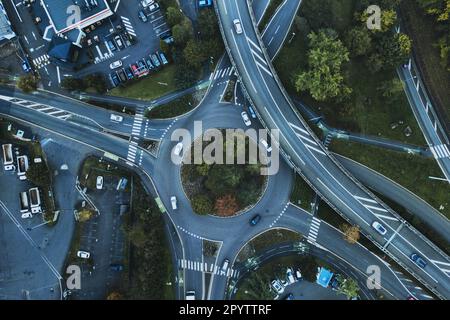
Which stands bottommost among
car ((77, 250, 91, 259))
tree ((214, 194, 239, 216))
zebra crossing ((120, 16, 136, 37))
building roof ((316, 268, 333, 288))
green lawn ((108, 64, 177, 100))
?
building roof ((316, 268, 333, 288))

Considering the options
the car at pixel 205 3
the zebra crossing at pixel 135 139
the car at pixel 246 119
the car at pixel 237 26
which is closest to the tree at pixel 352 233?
the car at pixel 246 119

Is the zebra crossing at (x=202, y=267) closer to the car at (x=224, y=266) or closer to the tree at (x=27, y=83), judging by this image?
the car at (x=224, y=266)

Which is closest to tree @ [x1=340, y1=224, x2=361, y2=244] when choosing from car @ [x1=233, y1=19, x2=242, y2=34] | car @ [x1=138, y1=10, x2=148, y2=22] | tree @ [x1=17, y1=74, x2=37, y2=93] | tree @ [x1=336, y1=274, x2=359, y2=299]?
tree @ [x1=336, y1=274, x2=359, y2=299]

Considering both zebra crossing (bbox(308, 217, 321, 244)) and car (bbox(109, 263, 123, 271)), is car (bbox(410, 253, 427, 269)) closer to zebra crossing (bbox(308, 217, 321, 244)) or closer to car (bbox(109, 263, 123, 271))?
zebra crossing (bbox(308, 217, 321, 244))

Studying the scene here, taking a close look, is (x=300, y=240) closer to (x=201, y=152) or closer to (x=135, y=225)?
(x=201, y=152)

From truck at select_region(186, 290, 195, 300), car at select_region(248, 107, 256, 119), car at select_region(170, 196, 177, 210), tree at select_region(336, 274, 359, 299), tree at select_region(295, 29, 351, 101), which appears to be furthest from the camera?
car at select_region(248, 107, 256, 119)

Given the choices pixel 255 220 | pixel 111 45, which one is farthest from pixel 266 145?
pixel 111 45
